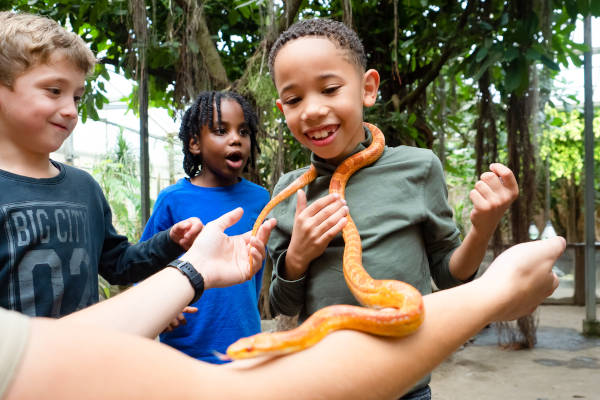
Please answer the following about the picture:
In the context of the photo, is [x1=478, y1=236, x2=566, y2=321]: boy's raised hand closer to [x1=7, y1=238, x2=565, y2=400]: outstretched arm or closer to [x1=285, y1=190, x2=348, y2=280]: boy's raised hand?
[x1=7, y1=238, x2=565, y2=400]: outstretched arm

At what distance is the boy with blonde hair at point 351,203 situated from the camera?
52.0 inches

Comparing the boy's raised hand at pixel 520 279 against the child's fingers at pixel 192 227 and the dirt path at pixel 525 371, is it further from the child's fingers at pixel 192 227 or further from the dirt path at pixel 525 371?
the dirt path at pixel 525 371

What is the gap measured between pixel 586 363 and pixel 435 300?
5292 mm

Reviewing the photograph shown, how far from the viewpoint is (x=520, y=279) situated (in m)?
0.99

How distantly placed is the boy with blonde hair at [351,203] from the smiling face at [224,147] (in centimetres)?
85

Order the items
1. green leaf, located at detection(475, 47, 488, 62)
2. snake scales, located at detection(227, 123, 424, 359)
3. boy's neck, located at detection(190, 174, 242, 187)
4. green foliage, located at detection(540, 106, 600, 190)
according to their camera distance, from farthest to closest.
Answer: green foliage, located at detection(540, 106, 600, 190) → green leaf, located at detection(475, 47, 488, 62) → boy's neck, located at detection(190, 174, 242, 187) → snake scales, located at detection(227, 123, 424, 359)

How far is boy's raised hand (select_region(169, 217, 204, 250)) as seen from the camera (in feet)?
5.53

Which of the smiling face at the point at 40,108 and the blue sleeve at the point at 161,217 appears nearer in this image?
the smiling face at the point at 40,108

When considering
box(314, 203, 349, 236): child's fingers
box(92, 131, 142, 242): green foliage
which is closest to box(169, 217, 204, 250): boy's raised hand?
box(314, 203, 349, 236): child's fingers

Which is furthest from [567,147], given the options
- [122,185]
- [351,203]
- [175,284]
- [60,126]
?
[175,284]

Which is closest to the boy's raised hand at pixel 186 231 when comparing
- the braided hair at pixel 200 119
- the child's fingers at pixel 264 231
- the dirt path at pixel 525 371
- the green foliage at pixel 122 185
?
the child's fingers at pixel 264 231

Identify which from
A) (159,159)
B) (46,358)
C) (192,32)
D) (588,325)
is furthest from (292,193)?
(159,159)

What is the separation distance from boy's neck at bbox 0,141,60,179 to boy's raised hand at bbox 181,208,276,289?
0.74 meters

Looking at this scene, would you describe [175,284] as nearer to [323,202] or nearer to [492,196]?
[323,202]
